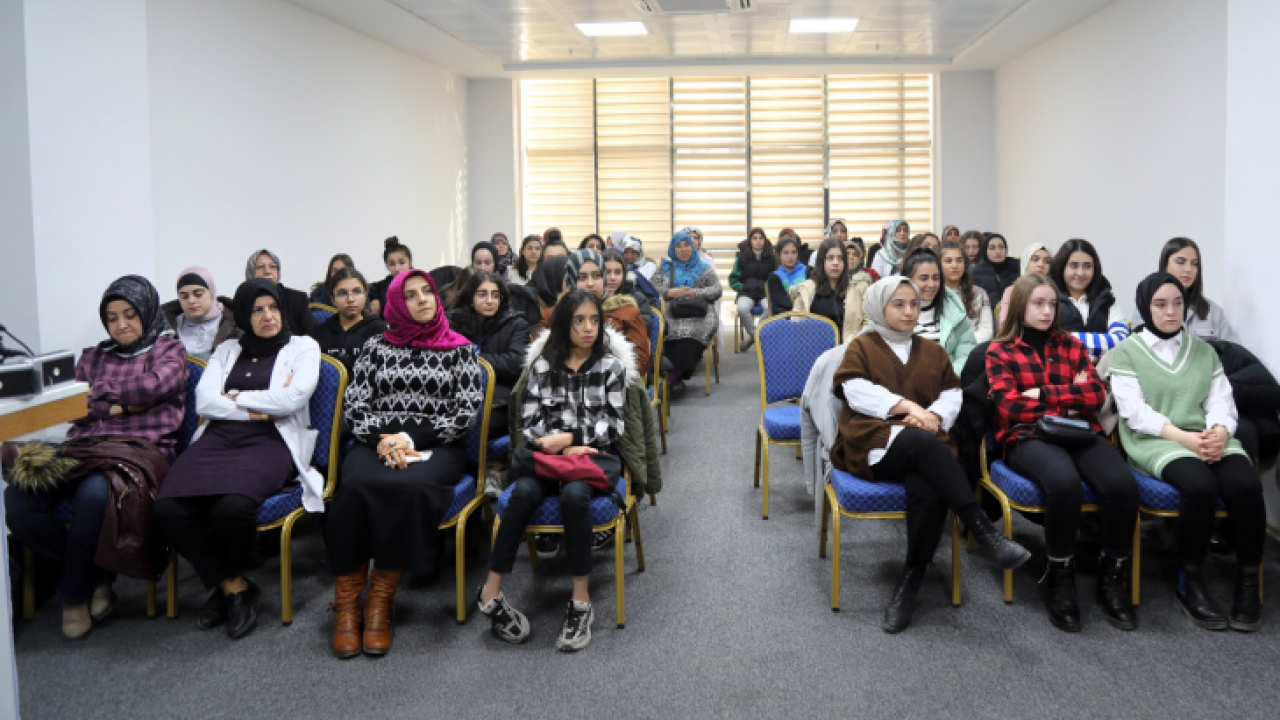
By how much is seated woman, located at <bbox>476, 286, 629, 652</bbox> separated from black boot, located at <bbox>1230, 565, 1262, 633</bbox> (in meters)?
2.19

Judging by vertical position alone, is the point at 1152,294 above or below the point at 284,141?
below

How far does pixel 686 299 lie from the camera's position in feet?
25.1

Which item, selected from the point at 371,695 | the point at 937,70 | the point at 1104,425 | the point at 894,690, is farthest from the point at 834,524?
the point at 937,70

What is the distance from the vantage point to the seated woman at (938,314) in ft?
14.8

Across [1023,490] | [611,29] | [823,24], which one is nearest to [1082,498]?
[1023,490]

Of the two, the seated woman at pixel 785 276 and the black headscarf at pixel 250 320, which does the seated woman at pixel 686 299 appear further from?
the black headscarf at pixel 250 320

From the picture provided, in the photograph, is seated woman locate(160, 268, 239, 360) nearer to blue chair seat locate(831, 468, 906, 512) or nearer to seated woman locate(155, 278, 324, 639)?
seated woman locate(155, 278, 324, 639)

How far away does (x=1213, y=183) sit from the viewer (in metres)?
6.21

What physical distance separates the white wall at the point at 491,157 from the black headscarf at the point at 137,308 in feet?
27.9

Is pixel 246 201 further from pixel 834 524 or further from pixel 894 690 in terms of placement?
pixel 894 690

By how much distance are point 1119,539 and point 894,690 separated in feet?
3.57

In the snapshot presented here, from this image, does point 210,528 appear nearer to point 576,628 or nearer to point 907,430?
point 576,628

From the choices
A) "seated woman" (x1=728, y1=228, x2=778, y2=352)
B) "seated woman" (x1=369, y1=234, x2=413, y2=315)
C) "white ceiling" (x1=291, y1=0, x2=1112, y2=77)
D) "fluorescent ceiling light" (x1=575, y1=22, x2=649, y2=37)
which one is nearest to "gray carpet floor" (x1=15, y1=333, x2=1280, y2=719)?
"seated woman" (x1=369, y1=234, x2=413, y2=315)

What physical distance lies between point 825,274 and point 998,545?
3.45m
